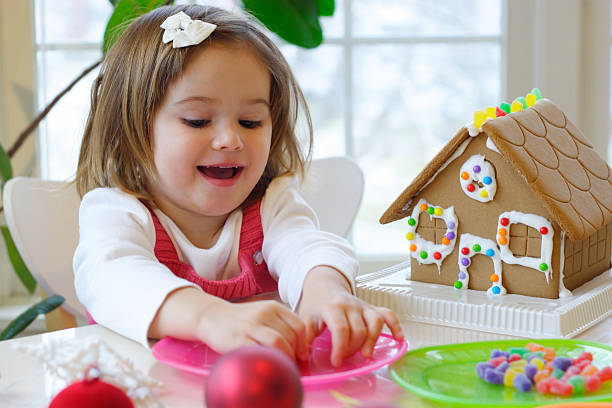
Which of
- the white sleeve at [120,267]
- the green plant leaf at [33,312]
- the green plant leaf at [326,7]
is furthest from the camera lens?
the green plant leaf at [326,7]

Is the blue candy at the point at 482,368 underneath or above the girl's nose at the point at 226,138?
underneath

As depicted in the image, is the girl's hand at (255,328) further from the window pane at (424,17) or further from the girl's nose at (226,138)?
the window pane at (424,17)

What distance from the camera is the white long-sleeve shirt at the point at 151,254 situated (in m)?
0.77

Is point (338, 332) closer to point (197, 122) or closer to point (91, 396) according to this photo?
point (91, 396)

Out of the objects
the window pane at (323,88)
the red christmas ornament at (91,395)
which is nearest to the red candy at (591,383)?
the red christmas ornament at (91,395)

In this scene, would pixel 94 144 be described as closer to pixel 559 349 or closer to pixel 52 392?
pixel 52 392

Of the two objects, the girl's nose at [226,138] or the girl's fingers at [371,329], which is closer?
the girl's fingers at [371,329]

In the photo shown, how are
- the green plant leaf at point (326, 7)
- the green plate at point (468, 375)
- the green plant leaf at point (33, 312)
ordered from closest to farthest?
the green plate at point (468, 375)
the green plant leaf at point (33, 312)
the green plant leaf at point (326, 7)

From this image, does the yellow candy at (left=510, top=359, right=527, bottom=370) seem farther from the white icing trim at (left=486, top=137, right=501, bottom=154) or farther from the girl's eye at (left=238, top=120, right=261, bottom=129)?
the girl's eye at (left=238, top=120, right=261, bottom=129)

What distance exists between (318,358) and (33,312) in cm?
84

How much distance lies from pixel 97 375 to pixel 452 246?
496mm

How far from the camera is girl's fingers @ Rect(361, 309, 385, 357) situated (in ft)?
2.12

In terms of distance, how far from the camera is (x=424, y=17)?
196 cm

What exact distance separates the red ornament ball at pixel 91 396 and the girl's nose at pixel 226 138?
469 mm
